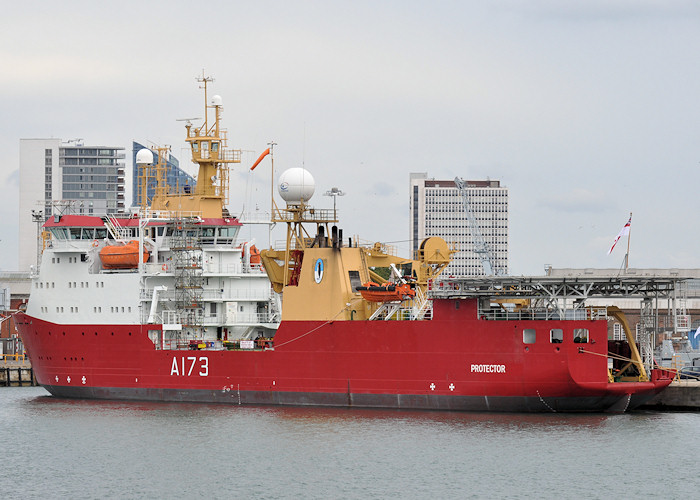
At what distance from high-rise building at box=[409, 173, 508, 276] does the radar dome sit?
355ft

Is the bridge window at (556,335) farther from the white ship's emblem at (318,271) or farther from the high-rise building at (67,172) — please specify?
the high-rise building at (67,172)

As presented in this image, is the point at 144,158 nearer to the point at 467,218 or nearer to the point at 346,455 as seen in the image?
the point at 346,455

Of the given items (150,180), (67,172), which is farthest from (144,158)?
(67,172)

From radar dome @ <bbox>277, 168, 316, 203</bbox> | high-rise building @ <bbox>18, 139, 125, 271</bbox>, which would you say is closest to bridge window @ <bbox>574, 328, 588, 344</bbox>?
radar dome @ <bbox>277, 168, 316, 203</bbox>

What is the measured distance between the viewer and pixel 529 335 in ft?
137

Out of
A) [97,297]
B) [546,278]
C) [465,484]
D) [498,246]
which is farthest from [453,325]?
[498,246]

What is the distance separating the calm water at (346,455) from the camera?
104 ft

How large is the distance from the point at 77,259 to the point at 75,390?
6.01 metres

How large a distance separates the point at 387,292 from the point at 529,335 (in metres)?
5.82

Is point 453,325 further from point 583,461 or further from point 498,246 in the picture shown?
point 498,246

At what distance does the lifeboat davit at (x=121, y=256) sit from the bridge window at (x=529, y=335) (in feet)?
60.3

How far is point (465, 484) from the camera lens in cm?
3178

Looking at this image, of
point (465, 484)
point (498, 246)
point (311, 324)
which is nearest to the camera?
point (465, 484)

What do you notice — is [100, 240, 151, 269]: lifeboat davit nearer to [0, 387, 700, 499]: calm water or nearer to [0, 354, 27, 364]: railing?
[0, 387, 700, 499]: calm water
